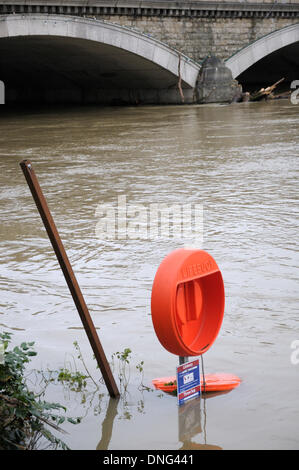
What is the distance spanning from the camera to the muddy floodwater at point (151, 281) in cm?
234

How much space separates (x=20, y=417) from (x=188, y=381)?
60 cm

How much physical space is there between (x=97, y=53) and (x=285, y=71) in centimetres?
990

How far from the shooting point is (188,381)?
2.45m

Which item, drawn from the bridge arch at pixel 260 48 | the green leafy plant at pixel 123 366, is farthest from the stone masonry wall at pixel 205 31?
the green leafy plant at pixel 123 366

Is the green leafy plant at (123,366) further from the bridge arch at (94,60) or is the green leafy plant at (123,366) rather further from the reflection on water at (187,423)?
the bridge arch at (94,60)

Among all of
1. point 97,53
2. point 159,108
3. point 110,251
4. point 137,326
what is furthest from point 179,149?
point 97,53

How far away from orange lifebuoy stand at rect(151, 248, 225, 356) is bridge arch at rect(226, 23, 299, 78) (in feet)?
54.9

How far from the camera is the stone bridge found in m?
15.7

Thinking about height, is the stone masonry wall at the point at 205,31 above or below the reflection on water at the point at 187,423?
above

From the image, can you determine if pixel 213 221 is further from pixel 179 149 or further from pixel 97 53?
pixel 97 53
